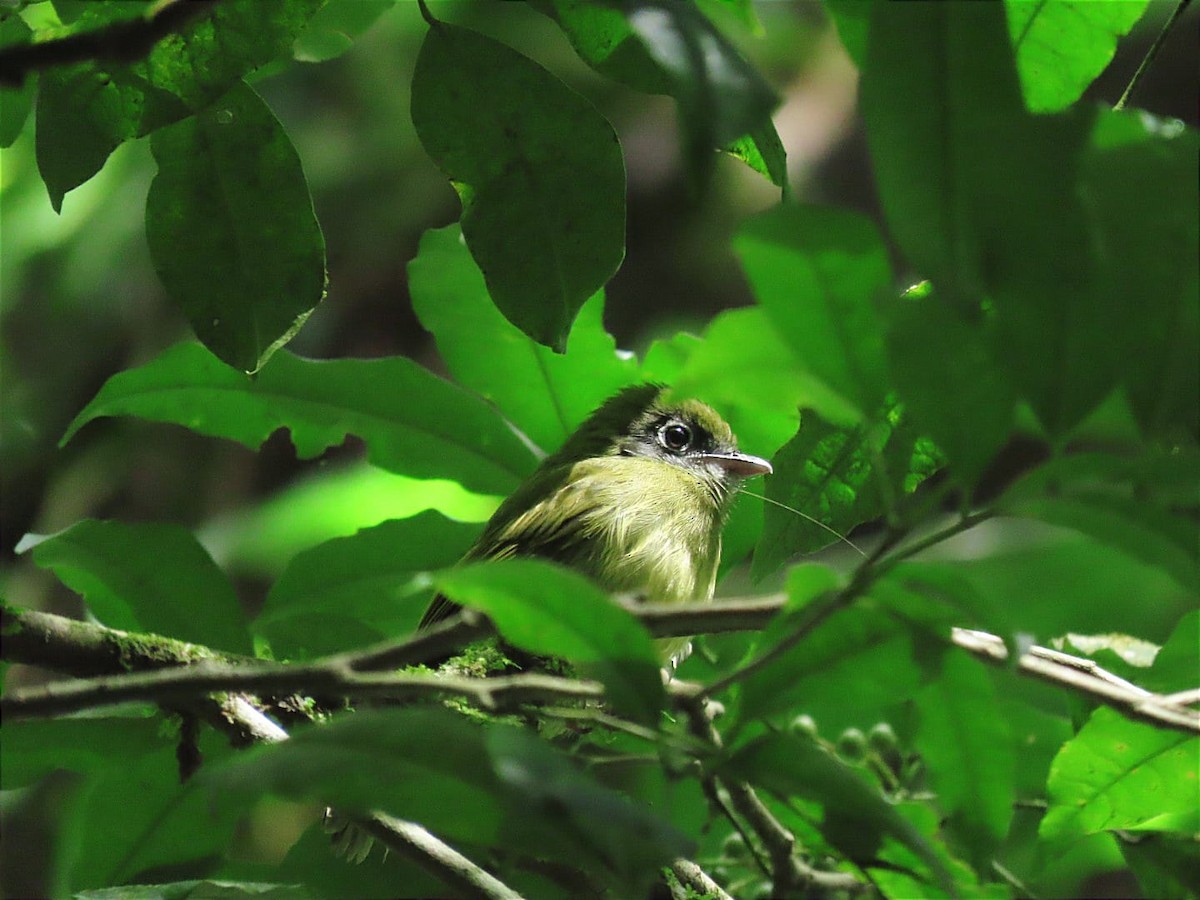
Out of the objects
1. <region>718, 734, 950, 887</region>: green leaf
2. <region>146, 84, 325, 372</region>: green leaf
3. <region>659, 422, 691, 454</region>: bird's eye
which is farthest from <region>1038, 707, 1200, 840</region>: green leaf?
<region>659, 422, 691, 454</region>: bird's eye

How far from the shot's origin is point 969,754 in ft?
3.94

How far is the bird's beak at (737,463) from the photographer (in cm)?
340

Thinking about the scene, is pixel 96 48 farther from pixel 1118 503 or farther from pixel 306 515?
pixel 306 515

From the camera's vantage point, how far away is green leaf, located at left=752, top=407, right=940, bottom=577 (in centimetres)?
192

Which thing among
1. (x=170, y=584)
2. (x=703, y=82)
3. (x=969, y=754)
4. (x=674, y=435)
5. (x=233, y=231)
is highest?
(x=703, y=82)

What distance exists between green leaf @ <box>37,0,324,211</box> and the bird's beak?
199 centimetres

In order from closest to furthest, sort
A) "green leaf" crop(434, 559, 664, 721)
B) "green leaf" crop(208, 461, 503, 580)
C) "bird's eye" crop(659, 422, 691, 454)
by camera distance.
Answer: "green leaf" crop(434, 559, 664, 721) < "bird's eye" crop(659, 422, 691, 454) < "green leaf" crop(208, 461, 503, 580)

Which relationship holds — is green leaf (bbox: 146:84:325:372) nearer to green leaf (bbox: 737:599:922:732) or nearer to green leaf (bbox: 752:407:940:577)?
green leaf (bbox: 752:407:940:577)

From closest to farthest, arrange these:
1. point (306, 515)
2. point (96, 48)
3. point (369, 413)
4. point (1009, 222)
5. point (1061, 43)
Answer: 1. point (1009, 222)
2. point (96, 48)
3. point (1061, 43)
4. point (369, 413)
5. point (306, 515)

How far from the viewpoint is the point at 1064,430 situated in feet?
3.44

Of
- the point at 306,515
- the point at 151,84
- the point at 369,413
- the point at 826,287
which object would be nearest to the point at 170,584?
the point at 369,413

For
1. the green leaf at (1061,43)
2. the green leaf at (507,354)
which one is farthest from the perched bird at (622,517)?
the green leaf at (1061,43)

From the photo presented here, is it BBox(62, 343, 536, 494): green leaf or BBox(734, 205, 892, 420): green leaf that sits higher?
BBox(734, 205, 892, 420): green leaf

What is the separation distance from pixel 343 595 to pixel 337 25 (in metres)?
0.96
